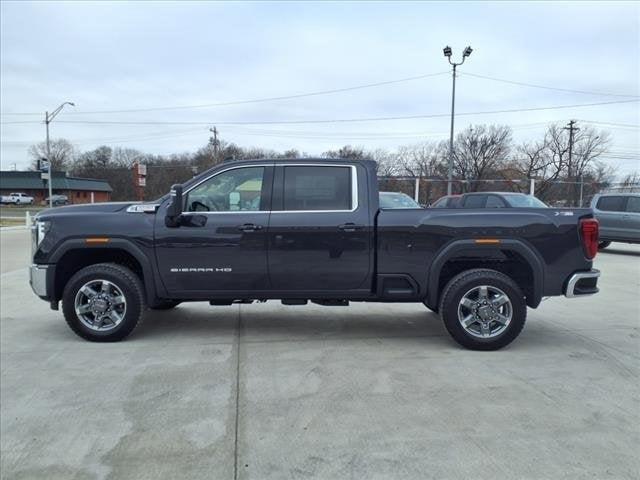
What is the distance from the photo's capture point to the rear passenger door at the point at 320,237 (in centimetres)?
532

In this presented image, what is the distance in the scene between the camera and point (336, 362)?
4.92 metres

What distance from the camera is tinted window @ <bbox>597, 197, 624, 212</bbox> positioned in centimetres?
1527

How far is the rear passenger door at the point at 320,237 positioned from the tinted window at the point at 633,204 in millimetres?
12681

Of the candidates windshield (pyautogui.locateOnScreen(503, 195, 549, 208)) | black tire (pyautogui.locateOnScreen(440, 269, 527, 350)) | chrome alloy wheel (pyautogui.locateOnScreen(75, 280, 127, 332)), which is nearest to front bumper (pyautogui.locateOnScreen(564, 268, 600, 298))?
black tire (pyautogui.locateOnScreen(440, 269, 527, 350))

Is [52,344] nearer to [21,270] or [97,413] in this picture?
[97,413]

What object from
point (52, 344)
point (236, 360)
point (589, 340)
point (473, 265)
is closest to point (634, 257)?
point (589, 340)

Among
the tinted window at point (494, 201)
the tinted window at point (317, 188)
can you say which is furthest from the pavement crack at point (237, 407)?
the tinted window at point (494, 201)

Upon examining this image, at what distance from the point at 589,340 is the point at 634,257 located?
10.3 meters

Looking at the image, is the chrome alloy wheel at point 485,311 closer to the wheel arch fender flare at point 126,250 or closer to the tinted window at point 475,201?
the wheel arch fender flare at point 126,250

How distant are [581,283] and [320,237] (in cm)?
268

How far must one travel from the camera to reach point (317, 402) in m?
3.98

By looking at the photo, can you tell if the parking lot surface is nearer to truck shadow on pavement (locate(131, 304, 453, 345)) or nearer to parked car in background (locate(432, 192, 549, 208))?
truck shadow on pavement (locate(131, 304, 453, 345))

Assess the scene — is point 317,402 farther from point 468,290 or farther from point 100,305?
point 100,305

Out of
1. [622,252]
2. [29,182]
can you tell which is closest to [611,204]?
[622,252]
